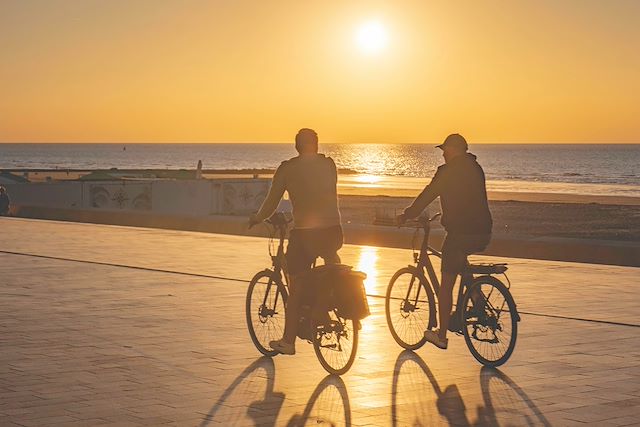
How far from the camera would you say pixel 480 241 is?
9.66 meters

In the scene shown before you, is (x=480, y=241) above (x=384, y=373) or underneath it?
above

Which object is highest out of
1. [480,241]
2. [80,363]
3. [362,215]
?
[480,241]

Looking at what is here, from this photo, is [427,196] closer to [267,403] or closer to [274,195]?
[274,195]

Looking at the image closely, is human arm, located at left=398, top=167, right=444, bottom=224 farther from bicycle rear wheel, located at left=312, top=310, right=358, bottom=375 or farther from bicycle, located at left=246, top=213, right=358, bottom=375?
bicycle rear wheel, located at left=312, top=310, right=358, bottom=375

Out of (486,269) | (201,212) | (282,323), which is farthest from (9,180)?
(486,269)

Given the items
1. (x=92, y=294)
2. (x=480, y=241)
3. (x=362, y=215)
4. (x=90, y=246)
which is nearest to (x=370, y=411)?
(x=480, y=241)

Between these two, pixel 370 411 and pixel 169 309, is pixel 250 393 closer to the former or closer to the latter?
pixel 370 411

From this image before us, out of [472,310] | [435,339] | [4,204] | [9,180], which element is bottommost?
[9,180]

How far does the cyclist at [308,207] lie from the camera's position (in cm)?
919

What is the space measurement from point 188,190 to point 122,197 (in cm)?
229

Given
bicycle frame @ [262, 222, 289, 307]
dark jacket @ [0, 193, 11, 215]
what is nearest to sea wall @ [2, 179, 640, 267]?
Answer: dark jacket @ [0, 193, 11, 215]

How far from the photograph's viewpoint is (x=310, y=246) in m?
9.16

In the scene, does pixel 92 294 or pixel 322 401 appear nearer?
pixel 322 401

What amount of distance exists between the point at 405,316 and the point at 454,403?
2.39m
